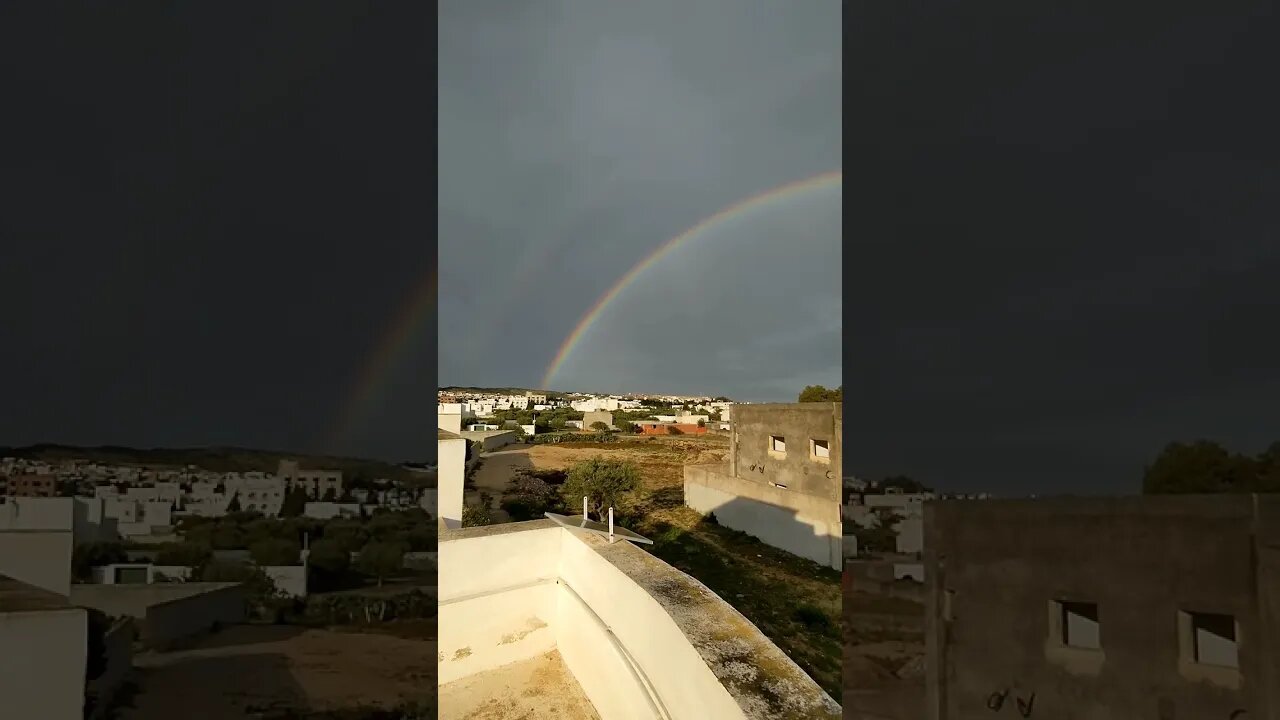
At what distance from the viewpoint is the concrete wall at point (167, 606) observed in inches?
313

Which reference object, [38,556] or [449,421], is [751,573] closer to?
[449,421]

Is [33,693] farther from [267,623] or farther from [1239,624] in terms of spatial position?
[267,623]

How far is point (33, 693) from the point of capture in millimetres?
2197

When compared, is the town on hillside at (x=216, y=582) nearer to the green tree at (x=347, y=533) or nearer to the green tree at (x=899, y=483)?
the green tree at (x=347, y=533)

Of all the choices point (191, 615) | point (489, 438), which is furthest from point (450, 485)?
point (489, 438)

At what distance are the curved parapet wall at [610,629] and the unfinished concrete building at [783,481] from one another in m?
5.61

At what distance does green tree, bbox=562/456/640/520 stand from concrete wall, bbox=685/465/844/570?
1.73 meters

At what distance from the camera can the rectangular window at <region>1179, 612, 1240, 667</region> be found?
1.72m

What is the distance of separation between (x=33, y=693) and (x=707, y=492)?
10.0m

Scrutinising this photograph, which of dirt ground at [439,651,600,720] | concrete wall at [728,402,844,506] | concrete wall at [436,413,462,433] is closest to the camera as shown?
dirt ground at [439,651,600,720]

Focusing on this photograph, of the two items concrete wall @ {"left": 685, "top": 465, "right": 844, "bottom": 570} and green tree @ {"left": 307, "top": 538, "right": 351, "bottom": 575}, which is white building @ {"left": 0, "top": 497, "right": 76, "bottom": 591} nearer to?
concrete wall @ {"left": 685, "top": 465, "right": 844, "bottom": 570}

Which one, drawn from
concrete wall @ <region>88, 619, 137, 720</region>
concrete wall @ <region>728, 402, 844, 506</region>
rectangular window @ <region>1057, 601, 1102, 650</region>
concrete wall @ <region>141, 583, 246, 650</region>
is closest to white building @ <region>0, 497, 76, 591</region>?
concrete wall @ <region>88, 619, 137, 720</region>

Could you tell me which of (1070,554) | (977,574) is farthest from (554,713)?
(1070,554)

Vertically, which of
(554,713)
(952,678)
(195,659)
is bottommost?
(195,659)
